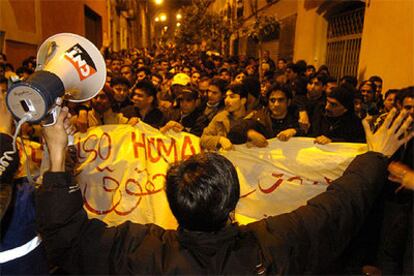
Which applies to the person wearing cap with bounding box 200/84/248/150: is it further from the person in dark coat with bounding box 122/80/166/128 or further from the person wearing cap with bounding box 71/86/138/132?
the person wearing cap with bounding box 71/86/138/132

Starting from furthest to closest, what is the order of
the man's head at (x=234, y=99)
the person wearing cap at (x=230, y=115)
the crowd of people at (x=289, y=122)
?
the man's head at (x=234, y=99) → the person wearing cap at (x=230, y=115) → the crowd of people at (x=289, y=122)

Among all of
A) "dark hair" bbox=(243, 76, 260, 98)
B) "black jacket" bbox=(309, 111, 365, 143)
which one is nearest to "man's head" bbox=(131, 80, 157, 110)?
"dark hair" bbox=(243, 76, 260, 98)

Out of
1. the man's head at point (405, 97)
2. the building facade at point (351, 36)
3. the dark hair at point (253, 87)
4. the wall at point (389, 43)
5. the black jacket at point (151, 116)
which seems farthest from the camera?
the building facade at point (351, 36)

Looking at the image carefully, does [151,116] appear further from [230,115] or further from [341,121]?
[341,121]

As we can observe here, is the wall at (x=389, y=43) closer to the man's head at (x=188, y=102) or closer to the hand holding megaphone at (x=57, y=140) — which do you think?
the man's head at (x=188, y=102)

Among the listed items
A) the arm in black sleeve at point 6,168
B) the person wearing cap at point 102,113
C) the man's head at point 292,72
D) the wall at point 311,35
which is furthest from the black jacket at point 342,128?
the wall at point 311,35

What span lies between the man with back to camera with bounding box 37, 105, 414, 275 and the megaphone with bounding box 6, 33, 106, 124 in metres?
0.07

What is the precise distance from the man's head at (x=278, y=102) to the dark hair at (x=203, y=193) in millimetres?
2518

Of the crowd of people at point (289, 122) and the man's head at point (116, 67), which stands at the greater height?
the man's head at point (116, 67)

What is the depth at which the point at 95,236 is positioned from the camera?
1259 millimetres

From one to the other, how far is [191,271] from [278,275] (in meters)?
0.28

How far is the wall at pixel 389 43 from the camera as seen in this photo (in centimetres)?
589

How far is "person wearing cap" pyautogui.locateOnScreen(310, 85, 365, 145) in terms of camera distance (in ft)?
11.5

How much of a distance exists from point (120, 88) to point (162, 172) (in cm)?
202
